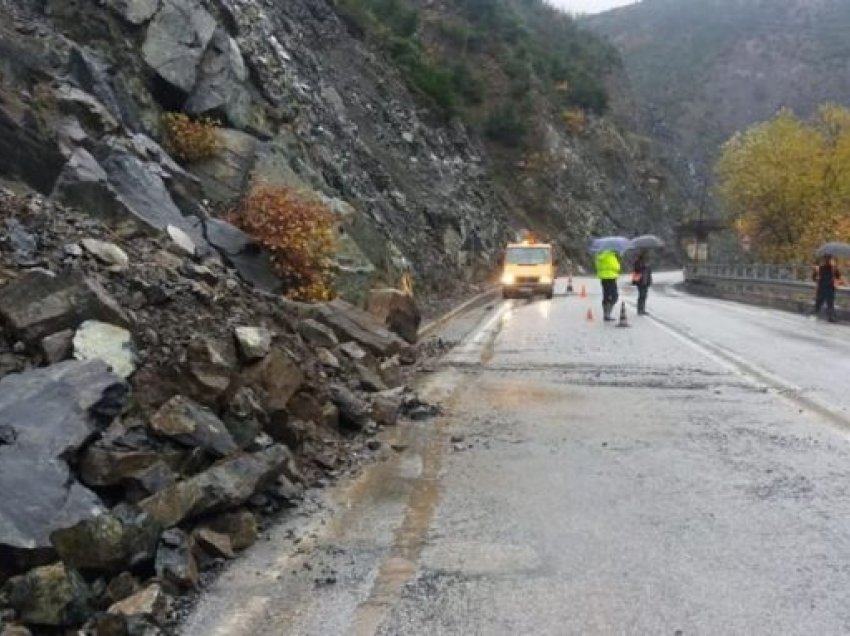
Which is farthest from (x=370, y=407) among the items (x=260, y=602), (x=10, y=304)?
(x=260, y=602)

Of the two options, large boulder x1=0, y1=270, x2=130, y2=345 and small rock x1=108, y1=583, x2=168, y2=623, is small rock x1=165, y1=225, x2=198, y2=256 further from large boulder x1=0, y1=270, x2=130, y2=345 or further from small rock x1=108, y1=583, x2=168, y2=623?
small rock x1=108, y1=583, x2=168, y2=623

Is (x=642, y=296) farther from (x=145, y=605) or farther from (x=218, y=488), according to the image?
(x=145, y=605)

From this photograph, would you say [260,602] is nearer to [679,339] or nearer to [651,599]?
[651,599]

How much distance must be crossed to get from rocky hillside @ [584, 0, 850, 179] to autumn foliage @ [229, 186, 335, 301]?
412ft

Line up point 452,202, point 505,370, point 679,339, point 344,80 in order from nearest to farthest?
point 505,370
point 679,339
point 344,80
point 452,202

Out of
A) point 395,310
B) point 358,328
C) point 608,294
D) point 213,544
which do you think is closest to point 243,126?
point 395,310

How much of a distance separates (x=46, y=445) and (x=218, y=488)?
101 cm

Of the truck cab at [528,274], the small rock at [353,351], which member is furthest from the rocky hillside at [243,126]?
the truck cab at [528,274]

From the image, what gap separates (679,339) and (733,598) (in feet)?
45.3

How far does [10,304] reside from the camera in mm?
6410

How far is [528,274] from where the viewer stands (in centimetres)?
3512

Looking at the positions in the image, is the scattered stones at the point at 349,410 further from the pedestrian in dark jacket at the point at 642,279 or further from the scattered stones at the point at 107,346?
the pedestrian in dark jacket at the point at 642,279

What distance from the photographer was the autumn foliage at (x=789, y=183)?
53312 mm

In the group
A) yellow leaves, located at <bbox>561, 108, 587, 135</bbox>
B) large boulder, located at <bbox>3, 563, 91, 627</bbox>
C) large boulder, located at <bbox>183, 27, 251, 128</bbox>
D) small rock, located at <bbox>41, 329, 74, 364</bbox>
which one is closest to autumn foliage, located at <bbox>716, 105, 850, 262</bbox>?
yellow leaves, located at <bbox>561, 108, 587, 135</bbox>
